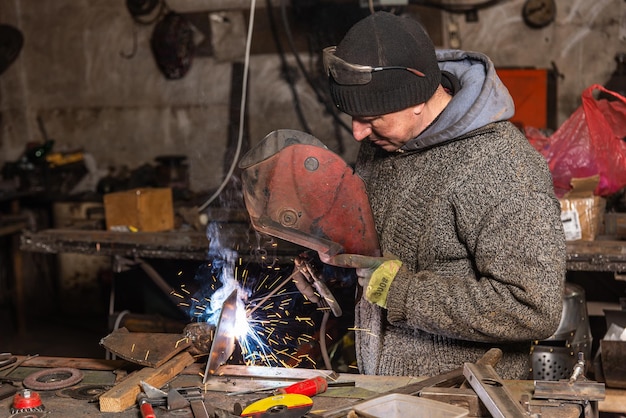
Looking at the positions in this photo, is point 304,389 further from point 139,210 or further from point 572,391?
point 139,210

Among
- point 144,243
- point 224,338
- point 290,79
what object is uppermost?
point 290,79

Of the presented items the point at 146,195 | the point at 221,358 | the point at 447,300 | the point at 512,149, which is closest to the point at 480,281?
the point at 447,300

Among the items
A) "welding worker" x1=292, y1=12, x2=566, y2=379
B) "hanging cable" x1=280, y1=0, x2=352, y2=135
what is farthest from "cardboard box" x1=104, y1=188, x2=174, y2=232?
"welding worker" x1=292, y1=12, x2=566, y2=379

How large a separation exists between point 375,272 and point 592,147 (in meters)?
2.02

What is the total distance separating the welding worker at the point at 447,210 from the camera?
2162 millimetres

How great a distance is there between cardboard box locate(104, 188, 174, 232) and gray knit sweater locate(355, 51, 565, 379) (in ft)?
7.76

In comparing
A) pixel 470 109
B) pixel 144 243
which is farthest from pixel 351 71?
pixel 144 243

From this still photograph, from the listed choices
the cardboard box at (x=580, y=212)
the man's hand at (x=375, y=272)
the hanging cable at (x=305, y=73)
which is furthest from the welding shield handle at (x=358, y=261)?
the hanging cable at (x=305, y=73)

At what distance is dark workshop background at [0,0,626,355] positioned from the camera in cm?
550

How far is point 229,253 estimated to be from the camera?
358 centimetres

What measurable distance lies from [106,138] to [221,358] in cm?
472

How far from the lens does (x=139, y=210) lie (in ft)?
15.2

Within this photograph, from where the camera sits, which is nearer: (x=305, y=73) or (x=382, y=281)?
(x=382, y=281)

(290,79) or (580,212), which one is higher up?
(290,79)
